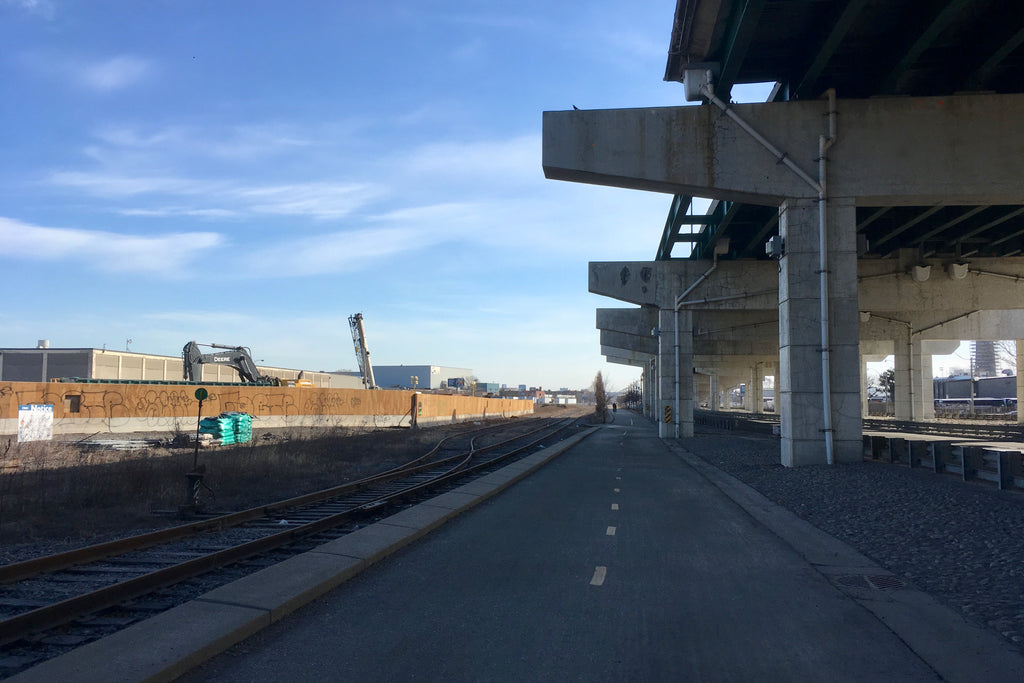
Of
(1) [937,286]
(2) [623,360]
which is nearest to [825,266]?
(1) [937,286]

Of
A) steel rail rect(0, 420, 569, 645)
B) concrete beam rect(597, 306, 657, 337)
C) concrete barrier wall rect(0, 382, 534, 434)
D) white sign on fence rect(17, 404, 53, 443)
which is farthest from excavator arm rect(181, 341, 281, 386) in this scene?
steel rail rect(0, 420, 569, 645)

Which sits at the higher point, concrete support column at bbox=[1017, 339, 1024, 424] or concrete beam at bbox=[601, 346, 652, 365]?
concrete beam at bbox=[601, 346, 652, 365]

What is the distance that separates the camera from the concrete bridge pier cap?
61.9 feet

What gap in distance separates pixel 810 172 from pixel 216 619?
18439mm

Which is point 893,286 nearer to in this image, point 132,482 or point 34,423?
point 132,482

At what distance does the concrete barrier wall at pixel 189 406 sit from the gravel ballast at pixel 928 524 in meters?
27.7

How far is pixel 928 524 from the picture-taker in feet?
36.1

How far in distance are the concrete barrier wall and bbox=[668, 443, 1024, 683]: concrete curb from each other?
30.0 meters

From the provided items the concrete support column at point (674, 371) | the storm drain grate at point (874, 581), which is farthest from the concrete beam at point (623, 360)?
the storm drain grate at point (874, 581)

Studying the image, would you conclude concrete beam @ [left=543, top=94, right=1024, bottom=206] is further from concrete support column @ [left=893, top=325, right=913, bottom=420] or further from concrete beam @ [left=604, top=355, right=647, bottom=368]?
concrete beam @ [left=604, top=355, right=647, bottom=368]

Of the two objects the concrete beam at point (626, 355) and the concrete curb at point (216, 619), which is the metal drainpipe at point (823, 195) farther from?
the concrete beam at point (626, 355)

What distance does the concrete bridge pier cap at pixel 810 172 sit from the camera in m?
18.9

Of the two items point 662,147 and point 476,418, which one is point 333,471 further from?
point 476,418

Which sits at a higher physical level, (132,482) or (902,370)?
(902,370)
